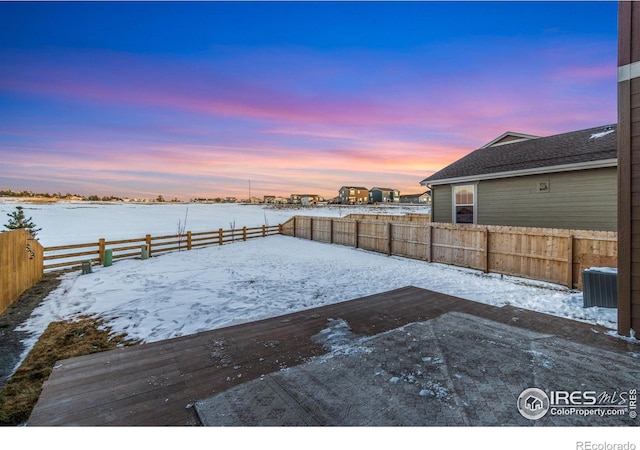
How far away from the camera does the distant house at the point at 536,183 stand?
8.15m

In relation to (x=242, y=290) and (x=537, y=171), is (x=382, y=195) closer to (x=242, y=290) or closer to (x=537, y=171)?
(x=537, y=171)

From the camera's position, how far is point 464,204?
11656 millimetres

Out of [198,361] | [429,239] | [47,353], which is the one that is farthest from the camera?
[429,239]

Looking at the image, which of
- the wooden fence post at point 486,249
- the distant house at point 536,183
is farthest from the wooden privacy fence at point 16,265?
the distant house at point 536,183

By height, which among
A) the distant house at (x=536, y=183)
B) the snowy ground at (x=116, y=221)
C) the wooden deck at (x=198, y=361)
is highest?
the distant house at (x=536, y=183)

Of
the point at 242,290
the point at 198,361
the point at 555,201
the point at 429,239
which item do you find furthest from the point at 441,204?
the point at 198,361

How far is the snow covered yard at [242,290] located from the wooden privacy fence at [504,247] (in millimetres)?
433

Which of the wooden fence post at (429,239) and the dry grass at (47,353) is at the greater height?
the wooden fence post at (429,239)

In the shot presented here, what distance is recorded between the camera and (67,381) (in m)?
2.97

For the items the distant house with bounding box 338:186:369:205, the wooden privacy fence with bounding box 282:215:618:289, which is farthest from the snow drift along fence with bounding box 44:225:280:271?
the distant house with bounding box 338:186:369:205

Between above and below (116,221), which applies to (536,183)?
above

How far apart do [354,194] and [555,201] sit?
66.4 m

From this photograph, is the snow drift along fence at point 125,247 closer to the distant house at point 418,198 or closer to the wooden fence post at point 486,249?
the wooden fence post at point 486,249

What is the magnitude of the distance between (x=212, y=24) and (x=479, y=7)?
5419mm
